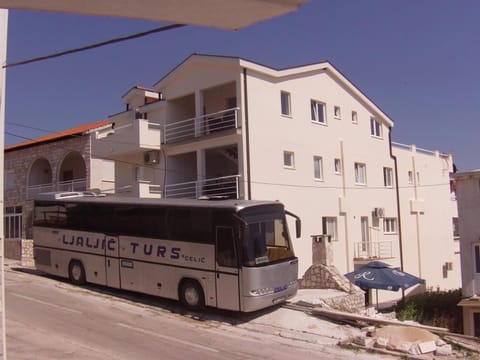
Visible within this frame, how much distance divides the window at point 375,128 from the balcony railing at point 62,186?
58.5 feet

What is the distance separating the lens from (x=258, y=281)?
13711 millimetres

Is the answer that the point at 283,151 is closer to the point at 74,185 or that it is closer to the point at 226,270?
the point at 226,270

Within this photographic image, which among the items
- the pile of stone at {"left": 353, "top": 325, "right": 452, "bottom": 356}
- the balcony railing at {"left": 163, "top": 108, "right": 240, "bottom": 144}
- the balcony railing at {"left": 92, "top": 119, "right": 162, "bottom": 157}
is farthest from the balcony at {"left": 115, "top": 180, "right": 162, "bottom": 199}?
the pile of stone at {"left": 353, "top": 325, "right": 452, "bottom": 356}

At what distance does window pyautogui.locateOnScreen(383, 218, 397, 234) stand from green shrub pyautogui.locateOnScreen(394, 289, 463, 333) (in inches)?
278

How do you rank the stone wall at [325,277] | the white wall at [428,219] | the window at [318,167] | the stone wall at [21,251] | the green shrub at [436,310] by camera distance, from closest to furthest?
the stone wall at [325,277] < the green shrub at [436,310] < the window at [318,167] < the stone wall at [21,251] < the white wall at [428,219]

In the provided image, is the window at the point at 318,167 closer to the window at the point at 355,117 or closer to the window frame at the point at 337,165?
the window frame at the point at 337,165

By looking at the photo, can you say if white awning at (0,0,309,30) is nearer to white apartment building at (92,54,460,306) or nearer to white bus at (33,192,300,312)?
white bus at (33,192,300,312)

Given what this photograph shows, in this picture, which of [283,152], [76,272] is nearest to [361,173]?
[283,152]

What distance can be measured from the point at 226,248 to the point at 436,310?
1205 cm

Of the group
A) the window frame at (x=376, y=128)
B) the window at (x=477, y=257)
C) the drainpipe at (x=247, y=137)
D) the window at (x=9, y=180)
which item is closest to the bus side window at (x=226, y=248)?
the drainpipe at (x=247, y=137)

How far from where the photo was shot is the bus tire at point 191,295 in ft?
48.5

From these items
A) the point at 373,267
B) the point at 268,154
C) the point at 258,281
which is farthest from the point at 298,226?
the point at 268,154

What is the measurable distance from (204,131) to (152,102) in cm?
494

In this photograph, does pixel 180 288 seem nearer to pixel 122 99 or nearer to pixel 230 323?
pixel 230 323
